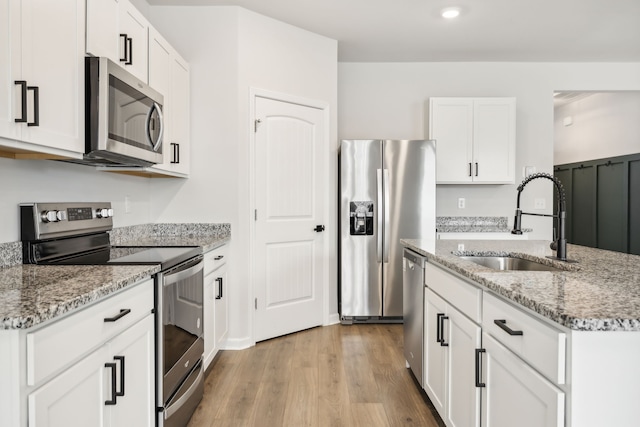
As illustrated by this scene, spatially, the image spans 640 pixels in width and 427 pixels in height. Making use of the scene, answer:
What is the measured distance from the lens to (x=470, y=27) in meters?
3.71

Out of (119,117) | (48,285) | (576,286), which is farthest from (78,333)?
(576,286)

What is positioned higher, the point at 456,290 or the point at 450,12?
the point at 450,12

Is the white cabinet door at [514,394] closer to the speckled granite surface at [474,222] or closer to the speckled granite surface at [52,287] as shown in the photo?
the speckled granite surface at [52,287]

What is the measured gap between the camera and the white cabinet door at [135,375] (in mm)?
1407

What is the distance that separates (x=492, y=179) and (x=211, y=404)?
3433mm

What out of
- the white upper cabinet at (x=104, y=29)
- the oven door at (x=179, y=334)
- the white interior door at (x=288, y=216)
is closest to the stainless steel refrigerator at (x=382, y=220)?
the white interior door at (x=288, y=216)

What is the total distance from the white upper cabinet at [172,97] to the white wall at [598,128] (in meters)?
5.26

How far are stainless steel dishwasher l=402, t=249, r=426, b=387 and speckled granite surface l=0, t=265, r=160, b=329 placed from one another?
1.47 m

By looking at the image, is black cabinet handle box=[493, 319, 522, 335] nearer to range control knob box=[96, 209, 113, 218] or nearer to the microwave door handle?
the microwave door handle

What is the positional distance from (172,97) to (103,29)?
98 cm

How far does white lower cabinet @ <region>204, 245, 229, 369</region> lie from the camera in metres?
2.64

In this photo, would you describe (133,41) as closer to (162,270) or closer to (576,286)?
(162,270)

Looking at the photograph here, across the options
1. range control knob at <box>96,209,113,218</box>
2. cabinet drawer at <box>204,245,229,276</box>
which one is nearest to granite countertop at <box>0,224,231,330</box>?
range control knob at <box>96,209,113,218</box>

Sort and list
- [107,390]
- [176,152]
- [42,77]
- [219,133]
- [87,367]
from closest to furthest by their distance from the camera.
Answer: [87,367] → [107,390] → [42,77] → [176,152] → [219,133]
